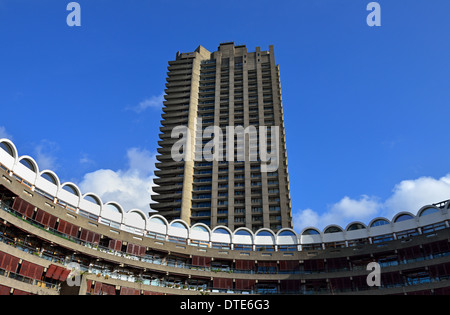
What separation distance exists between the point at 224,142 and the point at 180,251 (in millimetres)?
52332

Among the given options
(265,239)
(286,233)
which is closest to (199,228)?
(265,239)

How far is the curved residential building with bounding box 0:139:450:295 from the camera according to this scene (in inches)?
1810

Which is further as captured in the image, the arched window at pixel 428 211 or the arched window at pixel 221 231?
the arched window at pixel 221 231

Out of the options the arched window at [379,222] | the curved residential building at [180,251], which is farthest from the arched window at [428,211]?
the arched window at [379,222]

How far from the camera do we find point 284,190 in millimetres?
96938

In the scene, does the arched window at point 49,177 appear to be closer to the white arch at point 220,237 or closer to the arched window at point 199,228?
the arched window at point 199,228

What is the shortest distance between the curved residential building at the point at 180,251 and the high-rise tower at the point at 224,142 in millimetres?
29476

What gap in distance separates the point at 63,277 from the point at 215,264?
2362 cm

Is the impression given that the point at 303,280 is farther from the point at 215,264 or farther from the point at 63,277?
the point at 63,277

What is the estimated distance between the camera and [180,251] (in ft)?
198

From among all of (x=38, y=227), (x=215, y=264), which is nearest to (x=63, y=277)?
(x=38, y=227)

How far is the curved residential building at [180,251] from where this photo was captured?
1810 inches

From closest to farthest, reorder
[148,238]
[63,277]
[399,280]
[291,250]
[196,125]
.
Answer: [63,277] → [399,280] → [148,238] → [291,250] → [196,125]

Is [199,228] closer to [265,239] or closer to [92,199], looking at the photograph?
[265,239]
